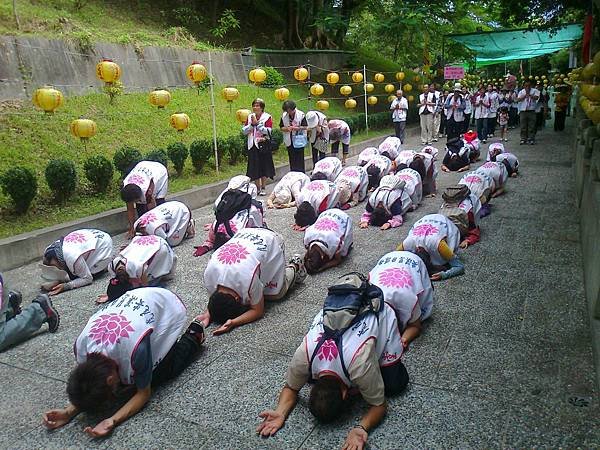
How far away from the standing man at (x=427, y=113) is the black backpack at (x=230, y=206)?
982cm

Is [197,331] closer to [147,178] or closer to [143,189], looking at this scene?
[143,189]

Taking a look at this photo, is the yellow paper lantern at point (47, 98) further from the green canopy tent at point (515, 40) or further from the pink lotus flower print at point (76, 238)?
the green canopy tent at point (515, 40)

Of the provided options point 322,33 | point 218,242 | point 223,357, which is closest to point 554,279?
point 223,357

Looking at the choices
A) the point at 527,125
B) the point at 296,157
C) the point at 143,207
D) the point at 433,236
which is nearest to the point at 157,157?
the point at 143,207

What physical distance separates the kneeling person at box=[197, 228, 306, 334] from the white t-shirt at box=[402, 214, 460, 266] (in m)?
1.29

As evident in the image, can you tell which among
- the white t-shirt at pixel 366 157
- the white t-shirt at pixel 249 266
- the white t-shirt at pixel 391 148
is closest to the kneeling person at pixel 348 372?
the white t-shirt at pixel 249 266

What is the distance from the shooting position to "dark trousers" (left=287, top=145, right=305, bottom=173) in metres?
9.73

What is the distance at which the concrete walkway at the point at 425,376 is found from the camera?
2.92 meters

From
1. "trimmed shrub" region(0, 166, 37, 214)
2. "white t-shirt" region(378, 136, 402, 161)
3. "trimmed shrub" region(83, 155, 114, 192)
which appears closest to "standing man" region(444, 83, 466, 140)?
"white t-shirt" region(378, 136, 402, 161)

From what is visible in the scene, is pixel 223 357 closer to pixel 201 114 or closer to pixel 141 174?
pixel 141 174

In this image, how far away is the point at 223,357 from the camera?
384 cm

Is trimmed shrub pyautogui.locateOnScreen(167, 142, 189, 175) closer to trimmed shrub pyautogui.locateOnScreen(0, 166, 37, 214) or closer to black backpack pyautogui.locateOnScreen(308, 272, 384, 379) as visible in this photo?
trimmed shrub pyautogui.locateOnScreen(0, 166, 37, 214)

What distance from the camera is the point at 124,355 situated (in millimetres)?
3057

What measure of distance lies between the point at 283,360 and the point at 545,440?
178 centimetres
